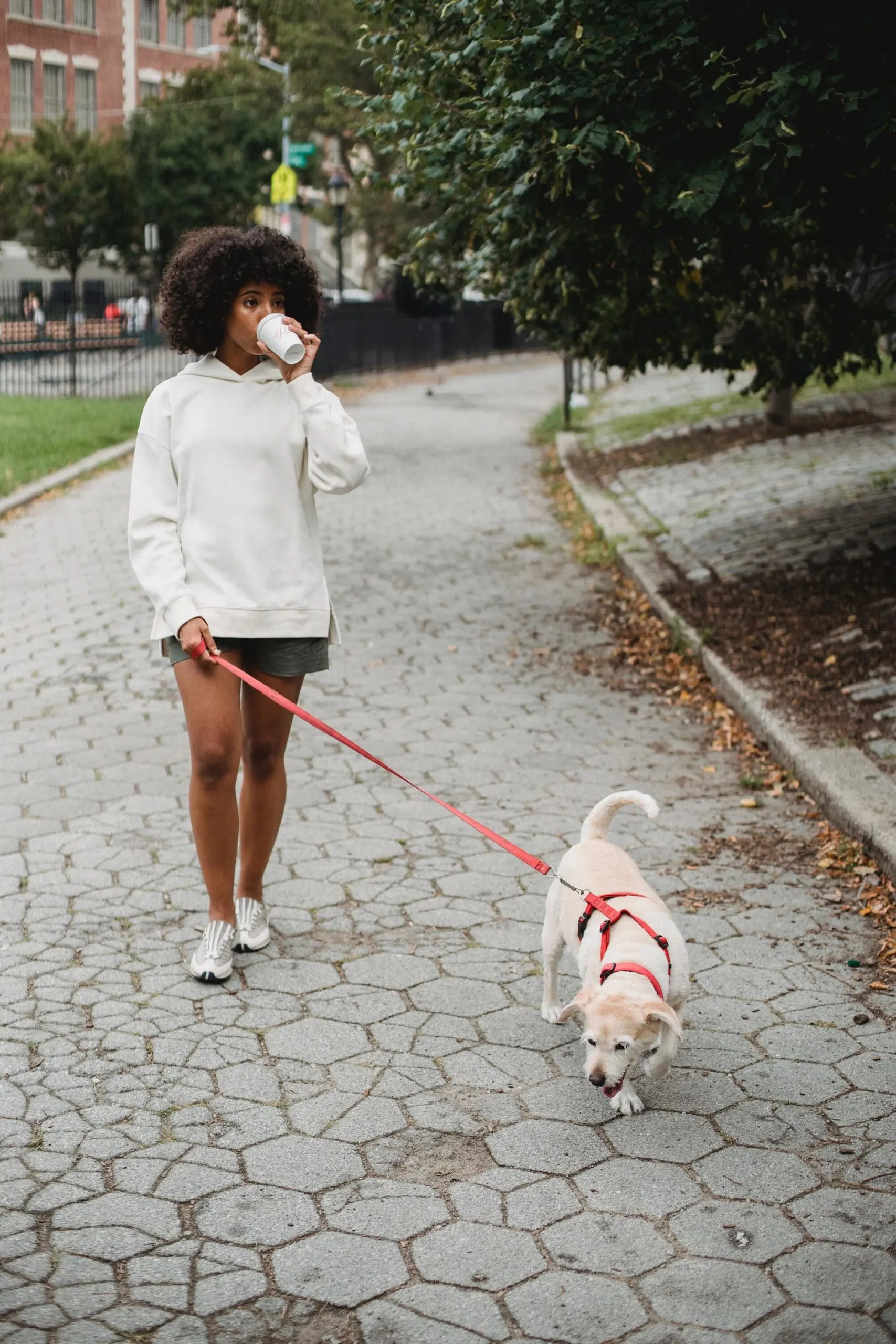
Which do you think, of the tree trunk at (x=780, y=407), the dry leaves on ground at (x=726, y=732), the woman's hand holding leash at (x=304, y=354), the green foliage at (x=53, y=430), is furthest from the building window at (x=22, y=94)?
the woman's hand holding leash at (x=304, y=354)

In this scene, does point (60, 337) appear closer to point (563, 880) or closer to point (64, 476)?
point (64, 476)

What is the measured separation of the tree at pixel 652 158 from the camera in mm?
6426

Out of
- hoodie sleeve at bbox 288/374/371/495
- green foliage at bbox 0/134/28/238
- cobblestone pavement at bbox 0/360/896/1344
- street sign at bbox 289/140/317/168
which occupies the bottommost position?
cobblestone pavement at bbox 0/360/896/1344

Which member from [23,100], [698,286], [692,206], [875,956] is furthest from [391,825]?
[23,100]

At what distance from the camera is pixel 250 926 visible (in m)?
4.80

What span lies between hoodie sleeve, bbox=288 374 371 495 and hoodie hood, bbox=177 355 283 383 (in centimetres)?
10

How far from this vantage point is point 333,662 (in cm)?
876

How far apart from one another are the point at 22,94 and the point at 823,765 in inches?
1260

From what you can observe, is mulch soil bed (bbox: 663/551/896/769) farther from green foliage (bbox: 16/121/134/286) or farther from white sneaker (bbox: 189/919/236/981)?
green foliage (bbox: 16/121/134/286)

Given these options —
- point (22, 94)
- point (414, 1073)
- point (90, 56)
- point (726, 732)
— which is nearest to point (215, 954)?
point (414, 1073)

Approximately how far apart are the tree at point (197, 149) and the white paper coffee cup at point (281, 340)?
4199 cm

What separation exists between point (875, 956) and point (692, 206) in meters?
3.45

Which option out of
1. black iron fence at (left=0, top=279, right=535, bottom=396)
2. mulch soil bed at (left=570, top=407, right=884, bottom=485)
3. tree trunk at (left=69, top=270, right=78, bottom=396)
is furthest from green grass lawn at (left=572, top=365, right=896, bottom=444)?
tree trunk at (left=69, top=270, right=78, bottom=396)

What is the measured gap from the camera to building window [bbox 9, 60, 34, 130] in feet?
97.5
